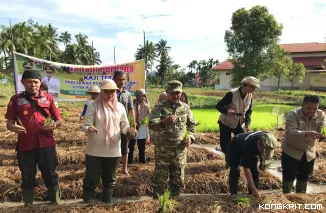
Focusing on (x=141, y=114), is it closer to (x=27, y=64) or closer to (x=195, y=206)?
(x=195, y=206)

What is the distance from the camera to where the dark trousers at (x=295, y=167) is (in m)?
3.74

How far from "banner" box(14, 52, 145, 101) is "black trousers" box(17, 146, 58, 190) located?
427 cm

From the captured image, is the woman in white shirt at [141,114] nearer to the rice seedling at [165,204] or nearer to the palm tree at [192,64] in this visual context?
the rice seedling at [165,204]

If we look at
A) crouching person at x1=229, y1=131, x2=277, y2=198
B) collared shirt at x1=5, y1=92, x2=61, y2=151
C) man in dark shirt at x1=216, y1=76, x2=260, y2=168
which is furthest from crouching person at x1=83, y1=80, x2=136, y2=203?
man in dark shirt at x1=216, y1=76, x2=260, y2=168

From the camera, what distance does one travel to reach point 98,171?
331 cm

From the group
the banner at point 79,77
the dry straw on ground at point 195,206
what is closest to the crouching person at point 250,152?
the dry straw on ground at point 195,206

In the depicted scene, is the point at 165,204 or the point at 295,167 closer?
the point at 165,204

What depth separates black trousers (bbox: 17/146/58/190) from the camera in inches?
126

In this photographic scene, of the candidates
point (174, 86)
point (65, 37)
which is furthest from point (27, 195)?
point (65, 37)

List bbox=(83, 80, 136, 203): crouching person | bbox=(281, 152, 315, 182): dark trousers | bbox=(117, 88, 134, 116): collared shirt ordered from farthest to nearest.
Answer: bbox=(117, 88, 134, 116): collared shirt, bbox=(281, 152, 315, 182): dark trousers, bbox=(83, 80, 136, 203): crouching person

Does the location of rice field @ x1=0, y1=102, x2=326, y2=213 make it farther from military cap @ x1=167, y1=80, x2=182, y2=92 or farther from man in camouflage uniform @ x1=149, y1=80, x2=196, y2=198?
military cap @ x1=167, y1=80, x2=182, y2=92

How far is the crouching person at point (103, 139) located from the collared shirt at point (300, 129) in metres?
2.24

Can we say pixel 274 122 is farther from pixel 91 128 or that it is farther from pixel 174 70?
pixel 174 70

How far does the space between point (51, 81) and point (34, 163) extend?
4.78 metres
